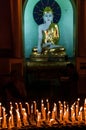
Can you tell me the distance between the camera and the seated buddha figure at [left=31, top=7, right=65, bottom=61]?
12789 millimetres

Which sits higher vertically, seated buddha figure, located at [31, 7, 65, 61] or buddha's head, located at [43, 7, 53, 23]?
buddha's head, located at [43, 7, 53, 23]

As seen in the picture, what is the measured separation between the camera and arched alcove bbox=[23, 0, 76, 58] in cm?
1296

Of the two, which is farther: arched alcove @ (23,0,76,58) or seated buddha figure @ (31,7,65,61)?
arched alcove @ (23,0,76,58)

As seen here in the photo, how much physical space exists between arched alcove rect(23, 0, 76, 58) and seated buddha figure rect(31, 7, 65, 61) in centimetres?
21

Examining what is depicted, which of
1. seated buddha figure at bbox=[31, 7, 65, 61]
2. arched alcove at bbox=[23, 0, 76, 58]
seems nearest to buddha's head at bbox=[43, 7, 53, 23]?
seated buddha figure at bbox=[31, 7, 65, 61]

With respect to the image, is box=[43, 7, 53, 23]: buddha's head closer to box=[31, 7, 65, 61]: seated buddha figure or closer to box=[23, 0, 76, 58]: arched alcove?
box=[31, 7, 65, 61]: seated buddha figure

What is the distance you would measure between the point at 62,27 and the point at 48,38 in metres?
0.63

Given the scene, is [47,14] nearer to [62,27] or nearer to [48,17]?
[48,17]

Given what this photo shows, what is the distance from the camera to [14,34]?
1209cm

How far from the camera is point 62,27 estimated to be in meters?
13.3

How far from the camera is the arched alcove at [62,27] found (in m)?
13.0

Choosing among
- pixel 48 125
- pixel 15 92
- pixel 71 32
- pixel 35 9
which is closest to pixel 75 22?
pixel 71 32

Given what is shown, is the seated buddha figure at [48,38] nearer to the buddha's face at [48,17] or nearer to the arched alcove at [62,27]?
the buddha's face at [48,17]

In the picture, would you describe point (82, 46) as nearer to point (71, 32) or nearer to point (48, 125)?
point (71, 32)
